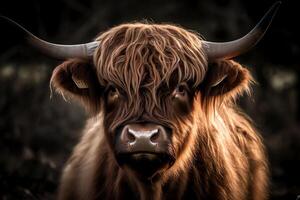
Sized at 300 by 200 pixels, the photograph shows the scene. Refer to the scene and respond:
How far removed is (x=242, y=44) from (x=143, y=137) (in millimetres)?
998

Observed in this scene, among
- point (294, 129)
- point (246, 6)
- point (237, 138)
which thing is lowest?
point (294, 129)

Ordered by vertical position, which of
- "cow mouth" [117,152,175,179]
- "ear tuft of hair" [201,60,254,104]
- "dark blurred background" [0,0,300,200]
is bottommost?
"dark blurred background" [0,0,300,200]

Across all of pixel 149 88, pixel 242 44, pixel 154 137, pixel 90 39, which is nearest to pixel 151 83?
pixel 149 88

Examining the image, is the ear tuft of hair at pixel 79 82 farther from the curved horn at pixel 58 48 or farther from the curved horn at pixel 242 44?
the curved horn at pixel 242 44

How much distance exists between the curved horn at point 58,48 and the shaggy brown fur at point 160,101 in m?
0.06

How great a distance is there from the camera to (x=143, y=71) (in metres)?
5.22

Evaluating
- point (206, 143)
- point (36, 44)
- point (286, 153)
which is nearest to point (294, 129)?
point (286, 153)

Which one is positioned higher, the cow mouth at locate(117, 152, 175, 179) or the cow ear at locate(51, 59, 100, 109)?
the cow ear at locate(51, 59, 100, 109)

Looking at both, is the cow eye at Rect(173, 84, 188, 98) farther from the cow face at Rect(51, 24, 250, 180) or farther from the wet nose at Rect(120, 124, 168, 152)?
the wet nose at Rect(120, 124, 168, 152)

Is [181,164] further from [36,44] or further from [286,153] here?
[286,153]

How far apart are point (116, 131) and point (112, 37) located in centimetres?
75

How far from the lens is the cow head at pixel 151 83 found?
5.00 metres

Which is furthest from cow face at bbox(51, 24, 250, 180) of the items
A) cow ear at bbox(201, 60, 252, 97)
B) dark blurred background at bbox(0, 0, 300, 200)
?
dark blurred background at bbox(0, 0, 300, 200)

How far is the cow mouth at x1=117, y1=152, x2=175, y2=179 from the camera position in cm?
489
